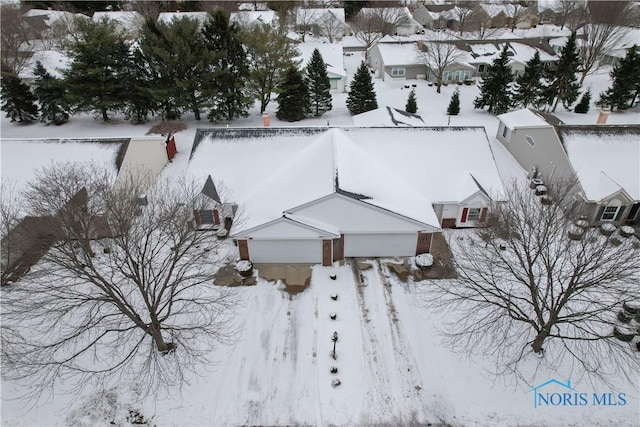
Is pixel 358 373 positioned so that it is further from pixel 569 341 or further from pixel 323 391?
pixel 569 341

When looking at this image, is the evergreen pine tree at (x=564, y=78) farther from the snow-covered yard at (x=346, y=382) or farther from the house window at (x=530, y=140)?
the snow-covered yard at (x=346, y=382)

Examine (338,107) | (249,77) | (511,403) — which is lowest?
(511,403)

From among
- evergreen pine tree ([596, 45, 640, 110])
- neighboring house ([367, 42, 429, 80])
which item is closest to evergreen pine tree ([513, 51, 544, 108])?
evergreen pine tree ([596, 45, 640, 110])

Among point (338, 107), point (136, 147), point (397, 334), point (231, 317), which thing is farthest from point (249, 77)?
point (397, 334)

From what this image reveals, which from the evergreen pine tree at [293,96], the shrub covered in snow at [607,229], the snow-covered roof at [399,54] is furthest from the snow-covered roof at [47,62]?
the shrub covered in snow at [607,229]

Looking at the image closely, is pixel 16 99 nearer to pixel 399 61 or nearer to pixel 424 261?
pixel 424 261
